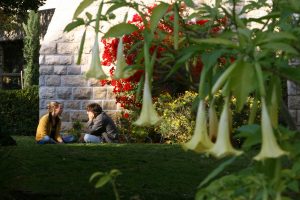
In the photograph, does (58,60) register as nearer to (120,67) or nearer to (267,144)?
(120,67)

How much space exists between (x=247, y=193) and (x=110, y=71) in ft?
31.8

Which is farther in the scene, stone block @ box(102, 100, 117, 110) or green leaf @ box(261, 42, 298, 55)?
stone block @ box(102, 100, 117, 110)

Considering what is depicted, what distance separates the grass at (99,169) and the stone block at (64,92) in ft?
10.7

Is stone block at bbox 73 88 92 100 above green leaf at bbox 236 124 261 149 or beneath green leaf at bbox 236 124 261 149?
beneath

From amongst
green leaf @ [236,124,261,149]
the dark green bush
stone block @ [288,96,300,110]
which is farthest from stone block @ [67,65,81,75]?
green leaf @ [236,124,261,149]

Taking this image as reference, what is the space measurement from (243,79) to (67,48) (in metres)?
10.6

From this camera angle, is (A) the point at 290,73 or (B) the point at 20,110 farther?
(B) the point at 20,110

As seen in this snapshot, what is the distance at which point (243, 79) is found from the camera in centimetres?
161

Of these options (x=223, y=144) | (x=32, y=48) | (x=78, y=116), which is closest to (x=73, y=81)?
(x=78, y=116)

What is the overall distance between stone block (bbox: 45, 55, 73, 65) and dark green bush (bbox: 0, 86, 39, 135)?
128 inches

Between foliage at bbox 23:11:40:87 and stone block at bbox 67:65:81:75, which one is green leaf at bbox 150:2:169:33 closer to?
stone block at bbox 67:65:81:75

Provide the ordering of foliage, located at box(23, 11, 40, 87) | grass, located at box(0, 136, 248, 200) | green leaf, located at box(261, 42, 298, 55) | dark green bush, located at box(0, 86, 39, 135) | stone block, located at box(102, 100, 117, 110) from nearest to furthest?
green leaf, located at box(261, 42, 298, 55) → grass, located at box(0, 136, 248, 200) → stone block, located at box(102, 100, 117, 110) → dark green bush, located at box(0, 86, 39, 135) → foliage, located at box(23, 11, 40, 87)

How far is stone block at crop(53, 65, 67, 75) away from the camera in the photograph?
12086mm

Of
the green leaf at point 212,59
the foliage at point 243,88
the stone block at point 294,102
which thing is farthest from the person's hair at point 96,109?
the green leaf at point 212,59
